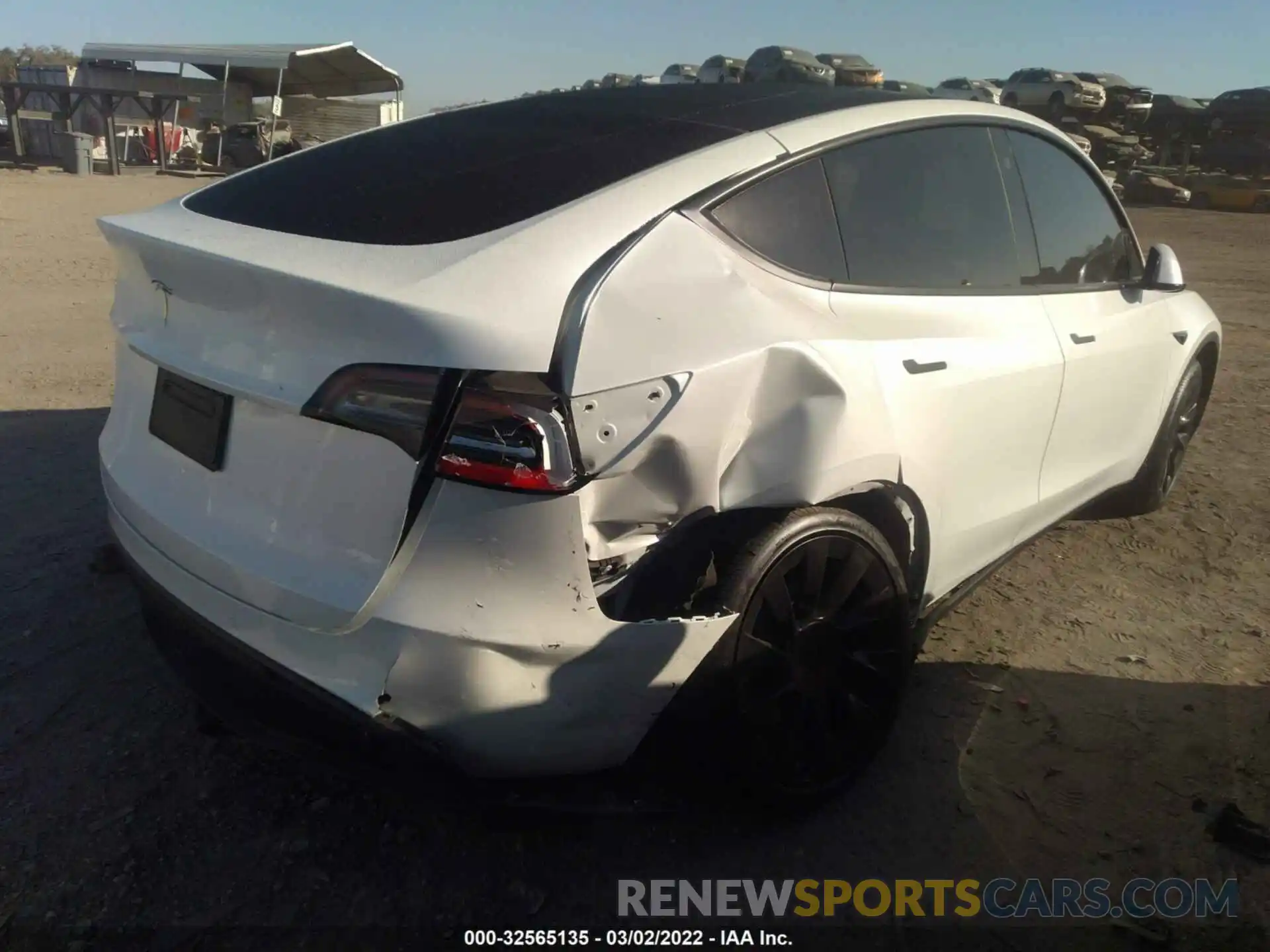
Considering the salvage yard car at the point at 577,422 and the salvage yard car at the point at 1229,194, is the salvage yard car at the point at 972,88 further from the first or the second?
the salvage yard car at the point at 577,422

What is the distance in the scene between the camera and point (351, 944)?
2.13 m

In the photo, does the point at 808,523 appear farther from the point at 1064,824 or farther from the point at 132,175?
the point at 132,175

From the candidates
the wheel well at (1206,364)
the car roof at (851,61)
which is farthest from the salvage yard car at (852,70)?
the wheel well at (1206,364)

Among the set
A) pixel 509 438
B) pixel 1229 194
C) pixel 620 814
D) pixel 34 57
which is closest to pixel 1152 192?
pixel 1229 194

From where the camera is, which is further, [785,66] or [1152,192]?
[785,66]

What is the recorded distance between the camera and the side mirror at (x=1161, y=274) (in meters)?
3.84

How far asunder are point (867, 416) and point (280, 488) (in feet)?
4.39

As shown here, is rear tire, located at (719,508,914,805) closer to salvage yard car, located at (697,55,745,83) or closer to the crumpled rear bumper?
the crumpled rear bumper

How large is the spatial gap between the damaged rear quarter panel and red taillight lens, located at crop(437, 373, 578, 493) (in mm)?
61

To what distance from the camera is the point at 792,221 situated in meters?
2.40

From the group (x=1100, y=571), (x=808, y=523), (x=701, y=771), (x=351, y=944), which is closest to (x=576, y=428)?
(x=808, y=523)

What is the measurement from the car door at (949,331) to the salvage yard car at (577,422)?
0.01 m

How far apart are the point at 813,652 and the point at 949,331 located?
0.98 m

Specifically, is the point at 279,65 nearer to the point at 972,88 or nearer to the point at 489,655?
the point at 972,88
